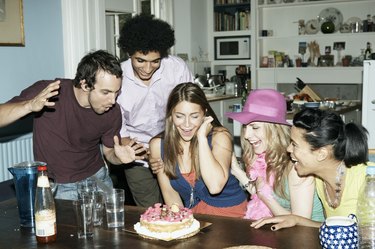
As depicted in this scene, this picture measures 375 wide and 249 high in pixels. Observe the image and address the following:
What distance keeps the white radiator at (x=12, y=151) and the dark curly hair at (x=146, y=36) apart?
1293mm

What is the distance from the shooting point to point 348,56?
669 cm

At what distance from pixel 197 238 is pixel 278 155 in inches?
29.8

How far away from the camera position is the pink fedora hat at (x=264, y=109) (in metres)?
2.41

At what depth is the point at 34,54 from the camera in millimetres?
3971

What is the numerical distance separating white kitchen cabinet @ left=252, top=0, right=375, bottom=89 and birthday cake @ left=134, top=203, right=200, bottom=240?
528cm

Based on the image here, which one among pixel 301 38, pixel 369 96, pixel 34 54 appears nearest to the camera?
pixel 34 54

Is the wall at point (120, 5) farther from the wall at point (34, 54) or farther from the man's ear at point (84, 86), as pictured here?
the man's ear at point (84, 86)

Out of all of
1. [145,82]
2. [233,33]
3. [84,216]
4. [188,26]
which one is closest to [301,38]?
[233,33]

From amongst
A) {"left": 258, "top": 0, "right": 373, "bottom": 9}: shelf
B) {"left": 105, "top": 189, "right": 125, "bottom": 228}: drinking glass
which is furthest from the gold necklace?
{"left": 258, "top": 0, "right": 373, "bottom": 9}: shelf

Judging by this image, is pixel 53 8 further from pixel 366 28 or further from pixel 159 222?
pixel 366 28

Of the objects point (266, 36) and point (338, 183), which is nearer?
point (338, 183)

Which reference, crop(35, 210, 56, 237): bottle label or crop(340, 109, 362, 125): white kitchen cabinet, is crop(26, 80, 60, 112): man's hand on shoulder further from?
crop(340, 109, 362, 125): white kitchen cabinet

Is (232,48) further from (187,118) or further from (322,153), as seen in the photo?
(322,153)

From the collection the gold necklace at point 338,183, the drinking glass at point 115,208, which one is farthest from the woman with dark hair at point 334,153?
the drinking glass at point 115,208
